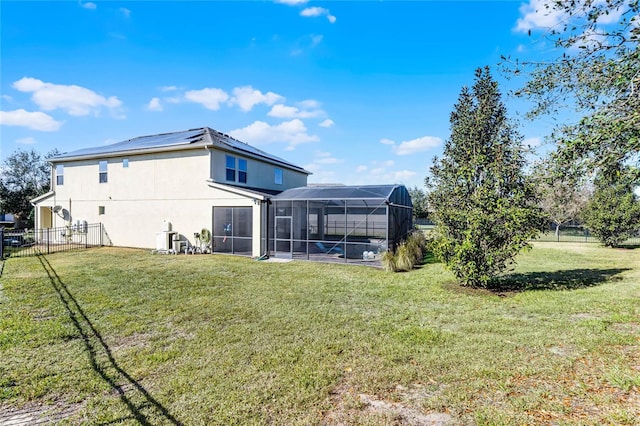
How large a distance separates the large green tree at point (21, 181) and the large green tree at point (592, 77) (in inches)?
1414

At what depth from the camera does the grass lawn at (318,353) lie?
314 cm

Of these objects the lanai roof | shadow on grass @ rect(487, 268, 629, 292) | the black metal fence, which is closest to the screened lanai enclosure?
the lanai roof

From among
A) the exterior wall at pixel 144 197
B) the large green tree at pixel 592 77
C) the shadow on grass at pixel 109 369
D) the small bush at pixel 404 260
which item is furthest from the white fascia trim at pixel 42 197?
the large green tree at pixel 592 77

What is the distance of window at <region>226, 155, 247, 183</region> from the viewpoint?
15930 mm

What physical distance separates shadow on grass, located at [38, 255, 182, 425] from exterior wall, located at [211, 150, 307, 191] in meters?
9.42

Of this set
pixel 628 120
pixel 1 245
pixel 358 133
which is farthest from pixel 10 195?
pixel 628 120

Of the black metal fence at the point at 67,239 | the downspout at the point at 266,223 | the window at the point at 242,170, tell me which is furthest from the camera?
the black metal fence at the point at 67,239

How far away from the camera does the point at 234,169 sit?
16.2 metres

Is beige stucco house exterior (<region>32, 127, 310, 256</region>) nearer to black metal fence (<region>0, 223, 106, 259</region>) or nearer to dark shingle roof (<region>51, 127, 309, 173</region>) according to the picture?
dark shingle roof (<region>51, 127, 309, 173</region>)

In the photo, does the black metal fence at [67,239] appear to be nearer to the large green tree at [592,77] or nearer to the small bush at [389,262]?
the small bush at [389,262]

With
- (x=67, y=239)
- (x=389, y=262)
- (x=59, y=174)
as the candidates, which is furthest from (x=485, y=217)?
(x=59, y=174)

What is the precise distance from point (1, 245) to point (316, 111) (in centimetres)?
1602

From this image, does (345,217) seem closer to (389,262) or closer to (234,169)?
(389,262)

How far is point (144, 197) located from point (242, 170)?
5404 mm
